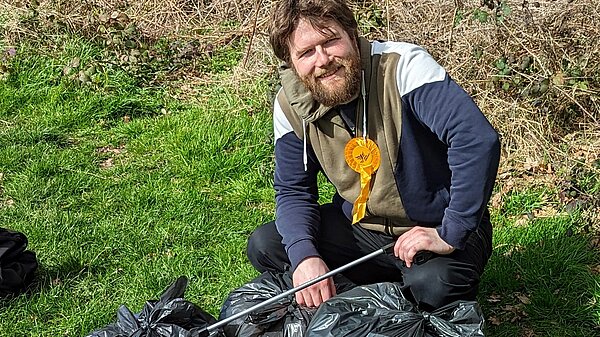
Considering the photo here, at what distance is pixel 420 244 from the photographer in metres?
2.75

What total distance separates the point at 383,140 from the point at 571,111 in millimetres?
2218

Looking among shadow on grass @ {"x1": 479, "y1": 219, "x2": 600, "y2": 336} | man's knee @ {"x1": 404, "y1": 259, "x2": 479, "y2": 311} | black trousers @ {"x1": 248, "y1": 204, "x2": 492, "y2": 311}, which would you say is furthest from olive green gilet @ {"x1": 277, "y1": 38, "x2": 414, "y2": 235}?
shadow on grass @ {"x1": 479, "y1": 219, "x2": 600, "y2": 336}

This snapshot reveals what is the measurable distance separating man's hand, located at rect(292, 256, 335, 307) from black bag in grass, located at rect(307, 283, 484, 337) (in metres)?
0.14

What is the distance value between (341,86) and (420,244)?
24.5 inches

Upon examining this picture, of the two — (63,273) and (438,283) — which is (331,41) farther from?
(63,273)

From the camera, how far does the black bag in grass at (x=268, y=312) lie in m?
2.83

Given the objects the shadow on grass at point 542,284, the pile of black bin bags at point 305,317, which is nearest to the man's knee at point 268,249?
the pile of black bin bags at point 305,317

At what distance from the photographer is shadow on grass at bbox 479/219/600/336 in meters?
3.29

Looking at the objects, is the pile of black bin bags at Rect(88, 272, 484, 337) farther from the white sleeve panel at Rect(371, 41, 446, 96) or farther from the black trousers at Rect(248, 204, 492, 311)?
the white sleeve panel at Rect(371, 41, 446, 96)

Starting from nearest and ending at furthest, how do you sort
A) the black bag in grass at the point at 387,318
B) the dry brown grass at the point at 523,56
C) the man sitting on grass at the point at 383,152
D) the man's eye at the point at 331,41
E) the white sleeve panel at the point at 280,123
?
1. the black bag in grass at the point at 387,318
2. the man sitting on grass at the point at 383,152
3. the man's eye at the point at 331,41
4. the white sleeve panel at the point at 280,123
5. the dry brown grass at the point at 523,56

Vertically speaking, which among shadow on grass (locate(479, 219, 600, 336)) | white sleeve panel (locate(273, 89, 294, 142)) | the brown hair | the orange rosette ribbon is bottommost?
shadow on grass (locate(479, 219, 600, 336))

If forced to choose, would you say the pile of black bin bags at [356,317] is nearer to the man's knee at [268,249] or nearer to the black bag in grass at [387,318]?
the black bag in grass at [387,318]

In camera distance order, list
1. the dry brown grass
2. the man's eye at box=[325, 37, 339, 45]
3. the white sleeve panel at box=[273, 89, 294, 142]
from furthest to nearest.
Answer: the dry brown grass < the white sleeve panel at box=[273, 89, 294, 142] < the man's eye at box=[325, 37, 339, 45]

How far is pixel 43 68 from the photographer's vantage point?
6.05 meters
